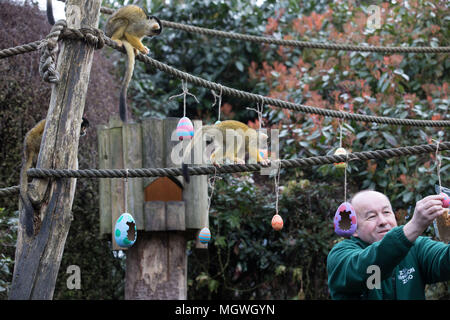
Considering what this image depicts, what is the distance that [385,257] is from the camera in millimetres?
1750

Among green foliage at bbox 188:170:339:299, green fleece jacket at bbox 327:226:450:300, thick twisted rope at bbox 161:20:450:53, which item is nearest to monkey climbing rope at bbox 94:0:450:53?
thick twisted rope at bbox 161:20:450:53

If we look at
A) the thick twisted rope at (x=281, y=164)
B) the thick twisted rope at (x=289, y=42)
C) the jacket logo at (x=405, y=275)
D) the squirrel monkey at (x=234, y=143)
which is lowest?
the jacket logo at (x=405, y=275)

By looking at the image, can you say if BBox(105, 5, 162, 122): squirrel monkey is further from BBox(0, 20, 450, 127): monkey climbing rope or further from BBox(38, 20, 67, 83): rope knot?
BBox(38, 20, 67, 83): rope knot

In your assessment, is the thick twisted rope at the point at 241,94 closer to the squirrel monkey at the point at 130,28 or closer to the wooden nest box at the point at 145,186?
the squirrel monkey at the point at 130,28

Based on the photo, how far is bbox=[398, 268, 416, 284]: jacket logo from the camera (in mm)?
1937

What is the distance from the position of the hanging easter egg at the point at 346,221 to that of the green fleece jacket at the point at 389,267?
0.14 feet

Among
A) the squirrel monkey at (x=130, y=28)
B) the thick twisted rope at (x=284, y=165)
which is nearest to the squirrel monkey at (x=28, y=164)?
the thick twisted rope at (x=284, y=165)

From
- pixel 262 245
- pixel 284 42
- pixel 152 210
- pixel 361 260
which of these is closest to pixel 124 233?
pixel 361 260

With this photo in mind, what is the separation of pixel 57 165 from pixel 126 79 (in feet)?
1.73

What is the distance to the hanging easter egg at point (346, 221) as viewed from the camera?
2035 millimetres

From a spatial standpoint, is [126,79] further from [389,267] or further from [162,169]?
[389,267]

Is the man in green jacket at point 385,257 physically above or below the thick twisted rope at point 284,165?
below

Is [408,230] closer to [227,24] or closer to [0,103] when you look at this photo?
[0,103]

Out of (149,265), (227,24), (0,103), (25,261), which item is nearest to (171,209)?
(149,265)
